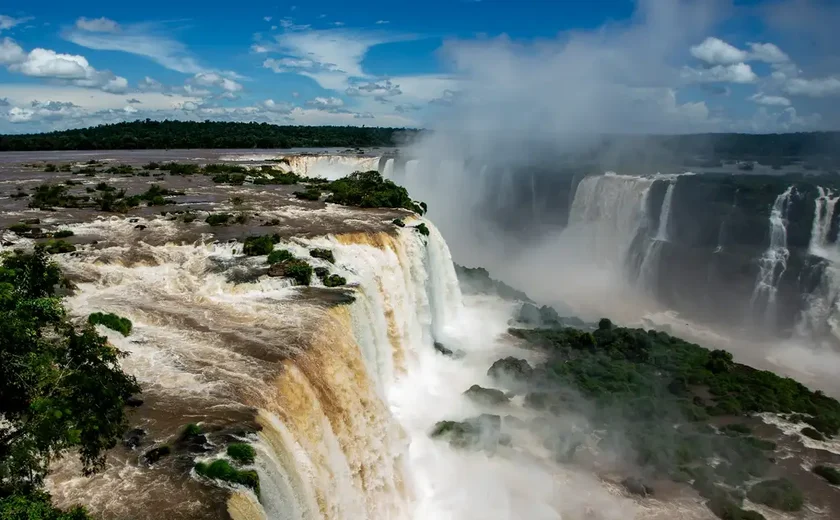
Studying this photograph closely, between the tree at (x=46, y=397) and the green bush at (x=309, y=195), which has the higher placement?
the green bush at (x=309, y=195)

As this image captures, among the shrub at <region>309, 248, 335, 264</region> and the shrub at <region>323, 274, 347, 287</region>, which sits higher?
the shrub at <region>309, 248, 335, 264</region>

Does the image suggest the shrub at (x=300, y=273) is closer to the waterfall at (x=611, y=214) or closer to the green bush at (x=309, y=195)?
the green bush at (x=309, y=195)

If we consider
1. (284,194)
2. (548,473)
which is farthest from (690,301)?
(284,194)

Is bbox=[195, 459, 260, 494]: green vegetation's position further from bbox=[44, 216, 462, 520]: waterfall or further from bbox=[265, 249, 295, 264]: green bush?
bbox=[265, 249, 295, 264]: green bush

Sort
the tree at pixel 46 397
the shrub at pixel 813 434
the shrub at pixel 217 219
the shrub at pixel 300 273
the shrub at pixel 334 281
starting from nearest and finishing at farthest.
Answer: the tree at pixel 46 397 → the shrub at pixel 300 273 → the shrub at pixel 334 281 → the shrub at pixel 813 434 → the shrub at pixel 217 219

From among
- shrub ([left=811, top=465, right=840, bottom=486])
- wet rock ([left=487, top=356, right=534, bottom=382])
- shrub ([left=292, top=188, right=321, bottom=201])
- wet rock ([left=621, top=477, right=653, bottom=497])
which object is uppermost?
shrub ([left=292, top=188, right=321, bottom=201])

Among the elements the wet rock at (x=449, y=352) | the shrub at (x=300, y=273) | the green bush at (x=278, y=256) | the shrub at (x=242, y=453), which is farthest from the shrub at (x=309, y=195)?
the shrub at (x=242, y=453)

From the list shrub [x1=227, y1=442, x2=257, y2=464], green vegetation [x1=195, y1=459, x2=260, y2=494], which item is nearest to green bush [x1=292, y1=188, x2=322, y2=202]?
shrub [x1=227, y1=442, x2=257, y2=464]

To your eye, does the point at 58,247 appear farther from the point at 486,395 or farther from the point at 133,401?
the point at 486,395
